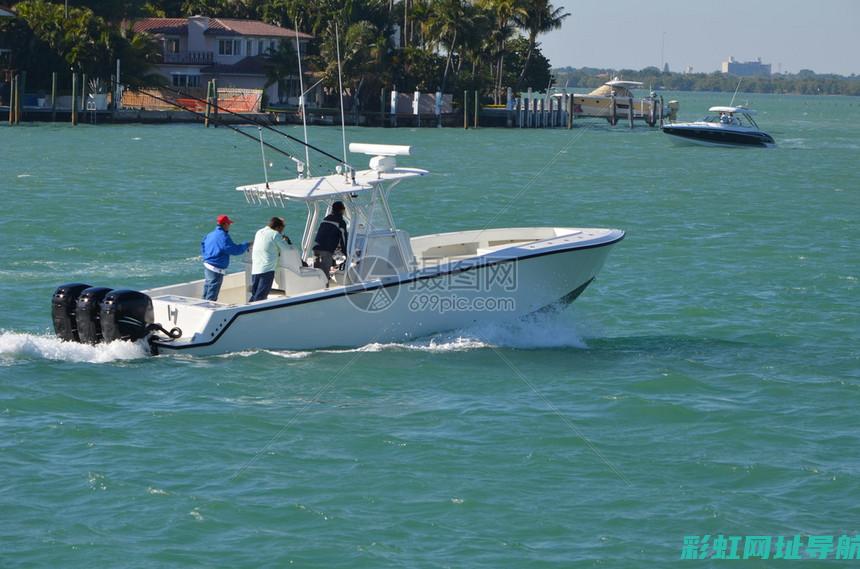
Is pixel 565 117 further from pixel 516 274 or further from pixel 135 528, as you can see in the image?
pixel 135 528

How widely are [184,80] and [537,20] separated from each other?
78.5ft

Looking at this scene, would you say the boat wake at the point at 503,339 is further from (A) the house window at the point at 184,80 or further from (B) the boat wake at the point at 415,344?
(A) the house window at the point at 184,80

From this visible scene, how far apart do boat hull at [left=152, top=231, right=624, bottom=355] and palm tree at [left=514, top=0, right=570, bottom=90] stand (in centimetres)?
6967

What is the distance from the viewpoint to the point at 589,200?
3916cm

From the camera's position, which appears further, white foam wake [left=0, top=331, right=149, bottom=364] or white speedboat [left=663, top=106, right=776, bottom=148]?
white speedboat [left=663, top=106, right=776, bottom=148]

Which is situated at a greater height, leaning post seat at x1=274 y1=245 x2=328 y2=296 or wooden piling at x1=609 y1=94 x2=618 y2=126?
wooden piling at x1=609 y1=94 x2=618 y2=126

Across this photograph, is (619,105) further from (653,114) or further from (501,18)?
(501,18)

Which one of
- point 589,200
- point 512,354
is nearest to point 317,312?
point 512,354

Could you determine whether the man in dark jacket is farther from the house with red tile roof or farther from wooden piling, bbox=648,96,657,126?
wooden piling, bbox=648,96,657,126

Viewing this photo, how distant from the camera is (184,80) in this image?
79125 millimetres

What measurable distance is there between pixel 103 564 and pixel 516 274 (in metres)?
7.63

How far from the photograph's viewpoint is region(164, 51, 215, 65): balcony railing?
259 ft

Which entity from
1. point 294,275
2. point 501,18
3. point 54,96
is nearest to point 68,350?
point 294,275

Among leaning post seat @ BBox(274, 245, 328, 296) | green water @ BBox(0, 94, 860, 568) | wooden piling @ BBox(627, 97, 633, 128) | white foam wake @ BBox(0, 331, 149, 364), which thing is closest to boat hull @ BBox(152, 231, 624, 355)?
green water @ BBox(0, 94, 860, 568)
